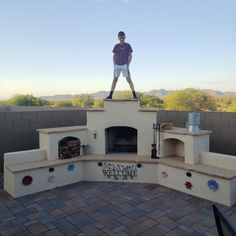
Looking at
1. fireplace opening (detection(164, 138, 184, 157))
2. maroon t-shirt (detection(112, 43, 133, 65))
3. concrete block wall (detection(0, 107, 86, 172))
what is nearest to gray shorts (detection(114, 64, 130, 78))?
maroon t-shirt (detection(112, 43, 133, 65))

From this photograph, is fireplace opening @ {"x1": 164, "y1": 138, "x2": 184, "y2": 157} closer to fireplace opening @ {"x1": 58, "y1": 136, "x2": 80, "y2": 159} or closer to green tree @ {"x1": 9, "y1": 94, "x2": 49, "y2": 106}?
fireplace opening @ {"x1": 58, "y1": 136, "x2": 80, "y2": 159}

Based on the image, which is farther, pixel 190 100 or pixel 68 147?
pixel 190 100

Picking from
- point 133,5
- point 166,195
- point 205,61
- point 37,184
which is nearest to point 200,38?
point 133,5

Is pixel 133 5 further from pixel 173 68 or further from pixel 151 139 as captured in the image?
pixel 173 68

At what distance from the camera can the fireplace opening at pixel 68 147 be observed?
26.6 ft

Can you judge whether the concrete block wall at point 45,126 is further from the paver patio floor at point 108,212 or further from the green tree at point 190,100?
the green tree at point 190,100

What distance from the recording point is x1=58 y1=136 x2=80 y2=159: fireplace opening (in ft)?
26.6

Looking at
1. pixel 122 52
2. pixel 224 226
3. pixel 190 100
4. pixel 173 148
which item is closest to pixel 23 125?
pixel 122 52

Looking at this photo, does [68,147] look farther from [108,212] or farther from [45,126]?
[108,212]

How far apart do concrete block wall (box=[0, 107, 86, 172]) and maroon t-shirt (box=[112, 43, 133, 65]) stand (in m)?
3.61

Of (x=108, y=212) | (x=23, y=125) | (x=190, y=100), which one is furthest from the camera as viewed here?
(x=190, y=100)

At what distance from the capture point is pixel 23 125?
9.23 meters

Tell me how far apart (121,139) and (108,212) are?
408 centimetres

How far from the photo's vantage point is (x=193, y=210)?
19.2ft
